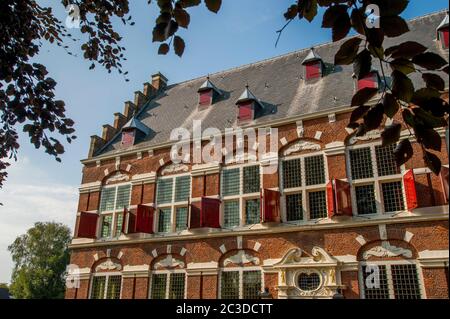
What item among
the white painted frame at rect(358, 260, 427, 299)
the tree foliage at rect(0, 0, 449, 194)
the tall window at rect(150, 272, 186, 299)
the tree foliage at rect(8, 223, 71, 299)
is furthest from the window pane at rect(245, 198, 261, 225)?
the tree foliage at rect(8, 223, 71, 299)

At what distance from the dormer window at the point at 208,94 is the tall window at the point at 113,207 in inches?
208

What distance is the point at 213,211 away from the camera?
46.3 feet

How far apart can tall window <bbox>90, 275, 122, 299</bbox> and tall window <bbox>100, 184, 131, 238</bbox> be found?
177 centimetres

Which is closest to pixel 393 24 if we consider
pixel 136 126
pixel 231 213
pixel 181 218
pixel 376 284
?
pixel 376 284

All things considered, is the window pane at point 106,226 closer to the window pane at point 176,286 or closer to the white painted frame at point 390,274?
the window pane at point 176,286

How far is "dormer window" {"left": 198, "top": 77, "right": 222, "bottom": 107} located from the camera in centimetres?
1831

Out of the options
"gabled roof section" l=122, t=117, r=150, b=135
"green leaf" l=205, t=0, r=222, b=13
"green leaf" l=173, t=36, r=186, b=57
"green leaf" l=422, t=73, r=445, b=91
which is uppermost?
"gabled roof section" l=122, t=117, r=150, b=135

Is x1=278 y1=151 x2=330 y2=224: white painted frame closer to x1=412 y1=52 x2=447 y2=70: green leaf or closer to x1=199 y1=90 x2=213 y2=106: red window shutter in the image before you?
x1=199 y1=90 x2=213 y2=106: red window shutter

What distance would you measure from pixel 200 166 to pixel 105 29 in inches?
432

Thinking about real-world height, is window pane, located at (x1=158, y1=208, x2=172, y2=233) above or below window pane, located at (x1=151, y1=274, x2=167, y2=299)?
above

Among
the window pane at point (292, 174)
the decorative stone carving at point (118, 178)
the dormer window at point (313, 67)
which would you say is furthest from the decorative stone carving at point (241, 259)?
the dormer window at point (313, 67)

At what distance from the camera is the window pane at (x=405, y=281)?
35.6 ft

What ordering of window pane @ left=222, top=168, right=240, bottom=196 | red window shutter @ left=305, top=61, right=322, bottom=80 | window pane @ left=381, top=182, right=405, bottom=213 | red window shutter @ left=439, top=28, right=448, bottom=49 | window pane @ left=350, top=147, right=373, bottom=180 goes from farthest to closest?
red window shutter @ left=305, top=61, right=322, bottom=80, window pane @ left=222, top=168, right=240, bottom=196, red window shutter @ left=439, top=28, right=448, bottom=49, window pane @ left=350, top=147, right=373, bottom=180, window pane @ left=381, top=182, right=405, bottom=213
